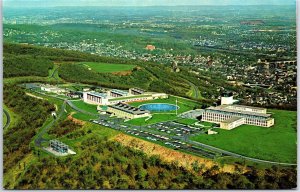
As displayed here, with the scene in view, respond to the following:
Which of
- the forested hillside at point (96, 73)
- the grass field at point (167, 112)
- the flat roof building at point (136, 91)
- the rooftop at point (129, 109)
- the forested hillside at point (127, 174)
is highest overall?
the forested hillside at point (96, 73)

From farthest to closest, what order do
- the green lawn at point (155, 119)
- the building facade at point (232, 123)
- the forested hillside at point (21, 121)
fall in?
the green lawn at point (155, 119)
the building facade at point (232, 123)
the forested hillside at point (21, 121)

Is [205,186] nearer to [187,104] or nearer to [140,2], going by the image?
[187,104]

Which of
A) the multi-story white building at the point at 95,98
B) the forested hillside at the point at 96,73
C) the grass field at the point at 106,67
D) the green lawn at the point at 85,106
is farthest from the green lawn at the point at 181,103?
the grass field at the point at 106,67

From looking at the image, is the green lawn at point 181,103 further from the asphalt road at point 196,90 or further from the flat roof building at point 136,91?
the flat roof building at point 136,91

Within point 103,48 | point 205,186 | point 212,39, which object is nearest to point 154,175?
point 205,186

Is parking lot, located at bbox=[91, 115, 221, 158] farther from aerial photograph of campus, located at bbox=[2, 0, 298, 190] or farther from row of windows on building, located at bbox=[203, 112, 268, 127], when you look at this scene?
row of windows on building, located at bbox=[203, 112, 268, 127]

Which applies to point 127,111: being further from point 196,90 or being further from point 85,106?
point 196,90
